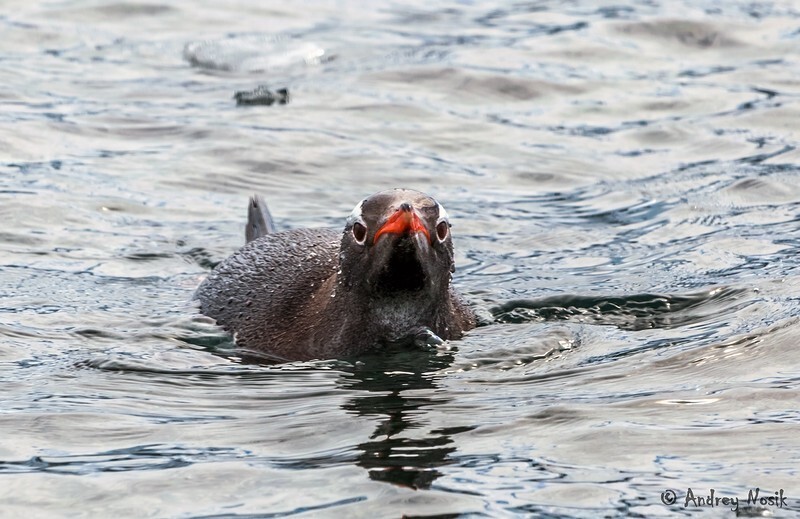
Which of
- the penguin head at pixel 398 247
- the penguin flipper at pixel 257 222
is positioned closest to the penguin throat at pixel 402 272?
the penguin head at pixel 398 247

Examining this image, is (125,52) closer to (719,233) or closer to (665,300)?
(719,233)

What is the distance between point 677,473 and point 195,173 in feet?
27.4

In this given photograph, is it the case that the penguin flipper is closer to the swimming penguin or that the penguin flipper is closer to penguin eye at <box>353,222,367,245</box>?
the swimming penguin

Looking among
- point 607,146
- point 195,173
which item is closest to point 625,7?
point 607,146

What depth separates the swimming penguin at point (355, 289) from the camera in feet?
26.3

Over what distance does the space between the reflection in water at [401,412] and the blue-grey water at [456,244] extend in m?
0.03

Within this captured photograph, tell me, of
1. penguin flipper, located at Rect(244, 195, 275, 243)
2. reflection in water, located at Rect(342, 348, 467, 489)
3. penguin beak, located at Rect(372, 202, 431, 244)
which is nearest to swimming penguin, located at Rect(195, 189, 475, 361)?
penguin beak, located at Rect(372, 202, 431, 244)

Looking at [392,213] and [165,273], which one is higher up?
→ [392,213]

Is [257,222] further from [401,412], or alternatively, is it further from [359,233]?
[401,412]

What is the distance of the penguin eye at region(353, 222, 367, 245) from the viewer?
812cm

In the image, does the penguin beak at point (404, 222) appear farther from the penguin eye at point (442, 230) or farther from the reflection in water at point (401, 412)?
the reflection in water at point (401, 412)

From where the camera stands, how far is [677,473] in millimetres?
6297

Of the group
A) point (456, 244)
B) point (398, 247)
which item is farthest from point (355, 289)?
point (456, 244)

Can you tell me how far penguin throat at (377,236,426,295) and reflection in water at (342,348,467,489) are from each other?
39 cm
